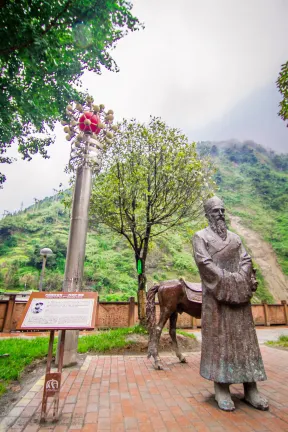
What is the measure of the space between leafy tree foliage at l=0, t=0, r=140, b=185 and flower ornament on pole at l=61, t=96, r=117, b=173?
4.09ft

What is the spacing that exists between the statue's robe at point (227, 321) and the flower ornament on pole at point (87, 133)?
13.0 ft

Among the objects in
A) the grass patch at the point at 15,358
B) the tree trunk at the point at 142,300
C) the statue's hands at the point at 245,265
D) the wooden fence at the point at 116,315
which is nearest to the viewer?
the statue's hands at the point at 245,265

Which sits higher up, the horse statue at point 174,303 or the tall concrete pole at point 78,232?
the tall concrete pole at point 78,232

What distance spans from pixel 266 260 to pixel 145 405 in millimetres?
36911

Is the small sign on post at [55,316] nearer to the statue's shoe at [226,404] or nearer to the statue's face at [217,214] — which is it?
the statue's shoe at [226,404]

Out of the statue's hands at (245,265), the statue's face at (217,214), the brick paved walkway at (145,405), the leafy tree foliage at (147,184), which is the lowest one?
→ the brick paved walkway at (145,405)

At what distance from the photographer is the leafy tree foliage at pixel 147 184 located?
8.22m

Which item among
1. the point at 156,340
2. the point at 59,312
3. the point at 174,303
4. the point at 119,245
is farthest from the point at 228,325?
the point at 119,245

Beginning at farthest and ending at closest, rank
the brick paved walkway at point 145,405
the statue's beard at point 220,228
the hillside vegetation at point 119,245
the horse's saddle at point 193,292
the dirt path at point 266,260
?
the dirt path at point 266,260 < the hillside vegetation at point 119,245 < the horse's saddle at point 193,292 < the statue's beard at point 220,228 < the brick paved walkway at point 145,405

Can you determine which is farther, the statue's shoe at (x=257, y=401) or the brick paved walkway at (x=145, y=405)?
the statue's shoe at (x=257, y=401)

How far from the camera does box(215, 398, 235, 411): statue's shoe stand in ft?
9.59

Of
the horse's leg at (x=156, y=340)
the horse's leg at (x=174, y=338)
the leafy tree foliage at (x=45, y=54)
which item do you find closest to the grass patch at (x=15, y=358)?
the horse's leg at (x=156, y=340)

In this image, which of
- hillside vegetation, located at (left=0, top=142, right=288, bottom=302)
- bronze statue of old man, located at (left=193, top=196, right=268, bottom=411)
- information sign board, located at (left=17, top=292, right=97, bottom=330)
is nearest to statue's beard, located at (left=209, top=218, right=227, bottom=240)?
bronze statue of old man, located at (left=193, top=196, right=268, bottom=411)

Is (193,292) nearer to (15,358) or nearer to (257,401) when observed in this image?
(257,401)
